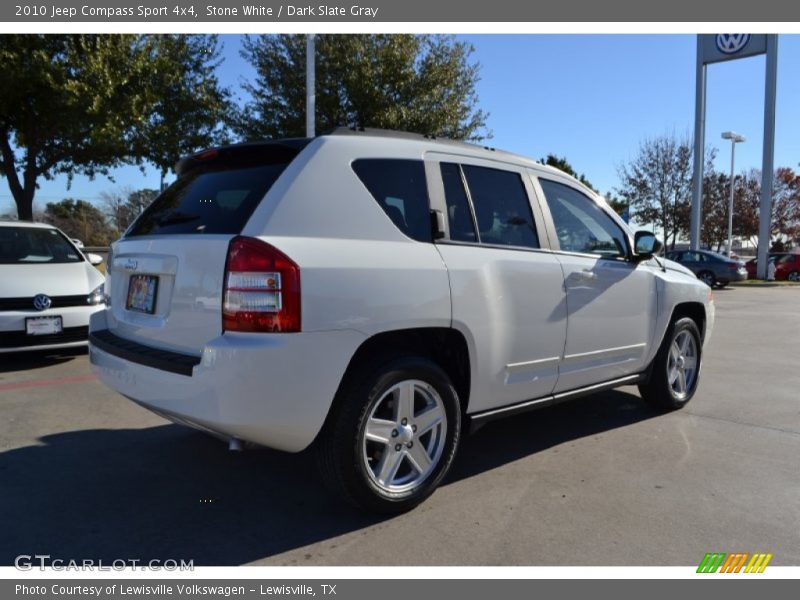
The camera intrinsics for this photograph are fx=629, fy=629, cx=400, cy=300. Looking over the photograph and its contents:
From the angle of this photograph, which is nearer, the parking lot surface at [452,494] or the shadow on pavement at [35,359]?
the parking lot surface at [452,494]

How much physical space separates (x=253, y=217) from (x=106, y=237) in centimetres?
3051

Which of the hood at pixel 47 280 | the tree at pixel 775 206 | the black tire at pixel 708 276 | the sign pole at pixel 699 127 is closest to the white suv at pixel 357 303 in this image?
the hood at pixel 47 280

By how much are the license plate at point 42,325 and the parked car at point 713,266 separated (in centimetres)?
2117

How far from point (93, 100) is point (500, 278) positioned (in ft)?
36.8

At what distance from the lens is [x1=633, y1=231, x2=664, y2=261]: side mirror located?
15.1 ft

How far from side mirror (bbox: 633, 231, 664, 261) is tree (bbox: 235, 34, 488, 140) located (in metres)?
11.8

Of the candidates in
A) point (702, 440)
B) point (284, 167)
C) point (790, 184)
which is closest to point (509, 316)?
point (284, 167)

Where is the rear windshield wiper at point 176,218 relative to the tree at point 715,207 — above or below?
below

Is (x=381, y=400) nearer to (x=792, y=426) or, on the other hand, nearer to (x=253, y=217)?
(x=253, y=217)

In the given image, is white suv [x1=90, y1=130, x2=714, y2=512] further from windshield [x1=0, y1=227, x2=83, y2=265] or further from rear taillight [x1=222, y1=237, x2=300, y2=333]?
windshield [x1=0, y1=227, x2=83, y2=265]

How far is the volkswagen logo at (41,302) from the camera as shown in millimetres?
6375

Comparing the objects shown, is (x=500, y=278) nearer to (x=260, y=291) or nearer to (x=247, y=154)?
(x=260, y=291)

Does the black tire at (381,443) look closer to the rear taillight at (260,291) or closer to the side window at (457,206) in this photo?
the rear taillight at (260,291)

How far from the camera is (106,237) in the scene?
98.8 feet
